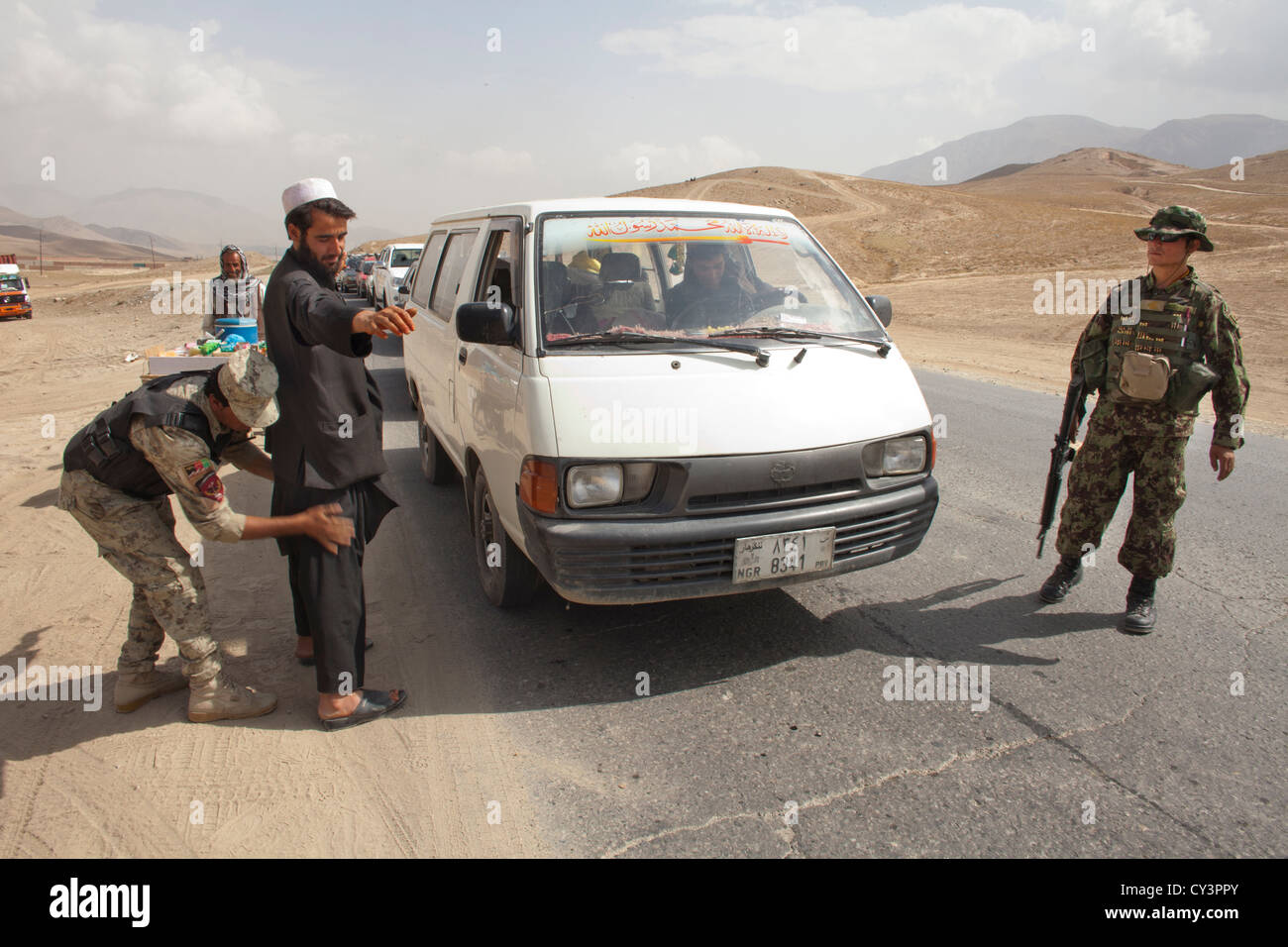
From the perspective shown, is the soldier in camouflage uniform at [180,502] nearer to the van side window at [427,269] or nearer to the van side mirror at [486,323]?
the van side mirror at [486,323]

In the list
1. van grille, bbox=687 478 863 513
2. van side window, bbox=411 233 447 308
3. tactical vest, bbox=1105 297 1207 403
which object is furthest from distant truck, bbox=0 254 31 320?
tactical vest, bbox=1105 297 1207 403

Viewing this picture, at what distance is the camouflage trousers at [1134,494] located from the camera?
398 centimetres

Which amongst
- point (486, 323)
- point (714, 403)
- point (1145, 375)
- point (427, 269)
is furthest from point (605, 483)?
point (427, 269)

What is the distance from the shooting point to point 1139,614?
4.00 metres

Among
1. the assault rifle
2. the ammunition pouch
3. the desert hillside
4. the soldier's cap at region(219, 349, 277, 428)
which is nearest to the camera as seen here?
the soldier's cap at region(219, 349, 277, 428)

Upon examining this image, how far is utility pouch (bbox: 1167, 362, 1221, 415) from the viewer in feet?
12.6

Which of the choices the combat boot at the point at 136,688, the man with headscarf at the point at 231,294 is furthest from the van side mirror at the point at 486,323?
the man with headscarf at the point at 231,294

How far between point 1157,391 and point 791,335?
168cm

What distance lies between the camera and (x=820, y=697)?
3432 mm

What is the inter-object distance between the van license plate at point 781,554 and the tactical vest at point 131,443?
1994 mm

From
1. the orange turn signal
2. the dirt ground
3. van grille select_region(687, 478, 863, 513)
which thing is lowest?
the dirt ground

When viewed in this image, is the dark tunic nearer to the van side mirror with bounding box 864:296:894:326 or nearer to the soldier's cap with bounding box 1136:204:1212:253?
the van side mirror with bounding box 864:296:894:326

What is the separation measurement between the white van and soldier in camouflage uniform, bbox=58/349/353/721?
917 mm
